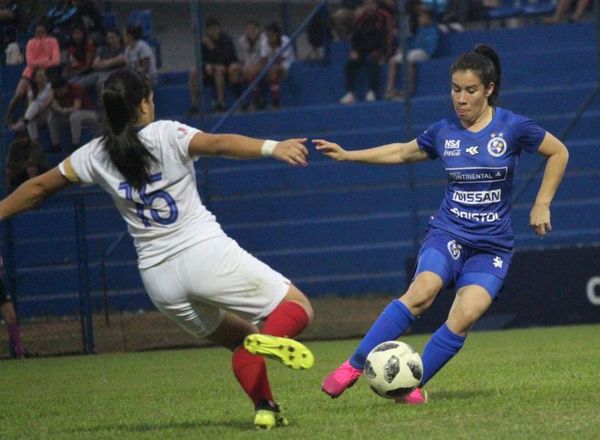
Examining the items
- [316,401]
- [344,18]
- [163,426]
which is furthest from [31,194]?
[344,18]

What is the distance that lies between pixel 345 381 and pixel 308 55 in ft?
45.5

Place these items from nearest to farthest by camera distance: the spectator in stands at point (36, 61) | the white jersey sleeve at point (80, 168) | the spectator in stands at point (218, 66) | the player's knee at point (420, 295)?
the white jersey sleeve at point (80, 168)
the player's knee at point (420, 295)
the spectator in stands at point (36, 61)
the spectator in stands at point (218, 66)

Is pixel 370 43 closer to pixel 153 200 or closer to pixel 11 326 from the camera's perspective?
pixel 11 326

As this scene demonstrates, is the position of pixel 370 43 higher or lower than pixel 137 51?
lower

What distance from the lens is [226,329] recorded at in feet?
22.0

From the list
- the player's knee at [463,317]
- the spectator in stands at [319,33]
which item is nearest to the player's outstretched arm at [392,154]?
the player's knee at [463,317]

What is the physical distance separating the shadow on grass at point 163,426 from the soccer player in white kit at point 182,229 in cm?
37

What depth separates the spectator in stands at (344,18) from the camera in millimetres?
19531

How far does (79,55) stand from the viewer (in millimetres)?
17516

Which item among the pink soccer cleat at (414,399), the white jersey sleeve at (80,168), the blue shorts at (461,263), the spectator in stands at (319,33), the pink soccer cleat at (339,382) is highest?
the white jersey sleeve at (80,168)

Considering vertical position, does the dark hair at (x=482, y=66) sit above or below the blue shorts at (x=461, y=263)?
above

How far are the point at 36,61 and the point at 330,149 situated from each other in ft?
34.7

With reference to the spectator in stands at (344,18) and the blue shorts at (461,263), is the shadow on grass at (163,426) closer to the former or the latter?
the blue shorts at (461,263)

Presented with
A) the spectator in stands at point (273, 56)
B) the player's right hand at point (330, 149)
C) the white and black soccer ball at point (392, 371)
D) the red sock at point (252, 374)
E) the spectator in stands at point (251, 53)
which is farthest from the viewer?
the spectator in stands at point (273, 56)
